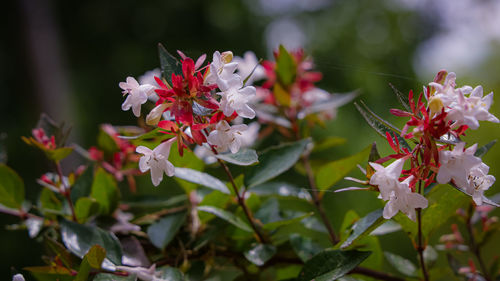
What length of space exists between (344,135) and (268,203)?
1.97 m

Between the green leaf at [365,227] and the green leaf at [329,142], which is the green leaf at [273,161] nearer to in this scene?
the green leaf at [365,227]

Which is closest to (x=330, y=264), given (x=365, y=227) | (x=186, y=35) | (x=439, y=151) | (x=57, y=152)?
(x=365, y=227)

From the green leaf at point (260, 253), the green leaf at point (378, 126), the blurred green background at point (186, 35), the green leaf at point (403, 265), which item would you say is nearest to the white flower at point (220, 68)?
the green leaf at point (378, 126)

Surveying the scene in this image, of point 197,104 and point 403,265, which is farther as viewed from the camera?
point 403,265

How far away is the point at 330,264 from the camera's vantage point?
0.44 metres

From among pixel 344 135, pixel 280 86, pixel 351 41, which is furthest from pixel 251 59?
pixel 351 41

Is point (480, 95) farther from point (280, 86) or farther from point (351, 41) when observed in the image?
point (351, 41)

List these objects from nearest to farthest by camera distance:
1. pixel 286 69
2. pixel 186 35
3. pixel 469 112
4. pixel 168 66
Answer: pixel 469 112, pixel 168 66, pixel 286 69, pixel 186 35

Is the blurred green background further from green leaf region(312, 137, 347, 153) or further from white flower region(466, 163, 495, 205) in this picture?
white flower region(466, 163, 495, 205)

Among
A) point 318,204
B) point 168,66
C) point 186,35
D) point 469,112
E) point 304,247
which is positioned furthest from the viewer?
point 186,35

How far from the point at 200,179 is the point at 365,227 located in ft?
0.71

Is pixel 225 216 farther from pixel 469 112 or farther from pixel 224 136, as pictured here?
pixel 469 112

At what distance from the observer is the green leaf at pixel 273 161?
54 centimetres

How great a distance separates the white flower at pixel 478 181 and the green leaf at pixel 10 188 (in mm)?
586
